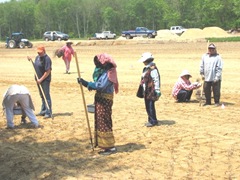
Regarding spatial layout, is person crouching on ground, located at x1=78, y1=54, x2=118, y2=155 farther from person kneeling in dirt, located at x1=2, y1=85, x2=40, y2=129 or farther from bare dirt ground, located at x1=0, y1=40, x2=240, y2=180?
person kneeling in dirt, located at x1=2, y1=85, x2=40, y2=129

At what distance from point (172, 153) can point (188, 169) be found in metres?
0.79

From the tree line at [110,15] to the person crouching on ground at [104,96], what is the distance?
63.7 metres

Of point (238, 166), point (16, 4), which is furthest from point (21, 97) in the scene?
point (16, 4)

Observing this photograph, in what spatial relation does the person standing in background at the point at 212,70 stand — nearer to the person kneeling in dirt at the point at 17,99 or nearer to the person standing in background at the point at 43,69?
the person standing in background at the point at 43,69

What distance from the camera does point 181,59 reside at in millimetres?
22781

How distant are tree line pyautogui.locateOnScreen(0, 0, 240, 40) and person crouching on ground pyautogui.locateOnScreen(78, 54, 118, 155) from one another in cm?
6373

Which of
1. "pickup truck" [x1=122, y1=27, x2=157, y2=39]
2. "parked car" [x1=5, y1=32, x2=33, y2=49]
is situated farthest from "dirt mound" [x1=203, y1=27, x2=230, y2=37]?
"parked car" [x1=5, y1=32, x2=33, y2=49]

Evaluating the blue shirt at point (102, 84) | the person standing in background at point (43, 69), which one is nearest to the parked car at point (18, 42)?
the person standing in background at point (43, 69)

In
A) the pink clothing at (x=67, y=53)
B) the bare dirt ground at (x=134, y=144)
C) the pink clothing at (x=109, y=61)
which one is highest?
the pink clothing at (x=109, y=61)

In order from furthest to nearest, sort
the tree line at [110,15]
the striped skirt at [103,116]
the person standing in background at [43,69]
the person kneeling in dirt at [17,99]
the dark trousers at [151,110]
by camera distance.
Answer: the tree line at [110,15] < the person standing in background at [43,69] < the person kneeling in dirt at [17,99] < the dark trousers at [151,110] < the striped skirt at [103,116]

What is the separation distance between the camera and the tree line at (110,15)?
71.7 metres

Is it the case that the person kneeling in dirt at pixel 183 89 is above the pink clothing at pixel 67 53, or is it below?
below

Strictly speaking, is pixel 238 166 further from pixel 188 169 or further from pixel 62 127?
pixel 62 127

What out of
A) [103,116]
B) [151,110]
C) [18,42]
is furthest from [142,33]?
[103,116]
